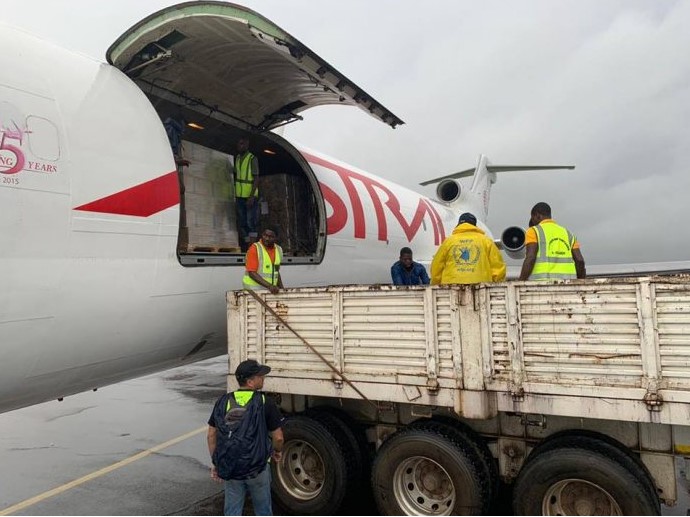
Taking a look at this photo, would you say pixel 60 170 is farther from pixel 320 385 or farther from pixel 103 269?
pixel 320 385

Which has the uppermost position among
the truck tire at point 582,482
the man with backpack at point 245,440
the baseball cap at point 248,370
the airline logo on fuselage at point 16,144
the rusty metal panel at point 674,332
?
the airline logo on fuselage at point 16,144

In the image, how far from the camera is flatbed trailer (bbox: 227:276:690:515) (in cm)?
358

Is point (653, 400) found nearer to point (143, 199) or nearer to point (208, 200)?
point (143, 199)

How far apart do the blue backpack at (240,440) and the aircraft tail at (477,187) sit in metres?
13.5

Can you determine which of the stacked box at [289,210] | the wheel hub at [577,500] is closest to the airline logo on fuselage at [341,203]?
the stacked box at [289,210]

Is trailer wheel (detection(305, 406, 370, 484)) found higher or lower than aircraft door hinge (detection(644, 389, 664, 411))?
lower

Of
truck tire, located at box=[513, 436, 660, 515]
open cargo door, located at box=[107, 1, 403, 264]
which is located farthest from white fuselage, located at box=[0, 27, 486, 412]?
truck tire, located at box=[513, 436, 660, 515]

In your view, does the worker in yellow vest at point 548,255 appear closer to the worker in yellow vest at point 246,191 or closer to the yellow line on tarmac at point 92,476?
the worker in yellow vest at point 246,191

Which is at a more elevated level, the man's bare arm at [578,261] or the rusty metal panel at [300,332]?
the man's bare arm at [578,261]

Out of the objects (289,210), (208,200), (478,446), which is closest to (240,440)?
(478,446)

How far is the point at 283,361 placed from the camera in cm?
507

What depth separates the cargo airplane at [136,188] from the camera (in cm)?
414

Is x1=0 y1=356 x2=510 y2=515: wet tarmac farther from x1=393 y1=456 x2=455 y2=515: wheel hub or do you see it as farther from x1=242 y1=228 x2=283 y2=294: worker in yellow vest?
x1=242 y1=228 x2=283 y2=294: worker in yellow vest

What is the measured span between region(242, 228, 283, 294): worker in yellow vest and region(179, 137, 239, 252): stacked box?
2.67 feet
